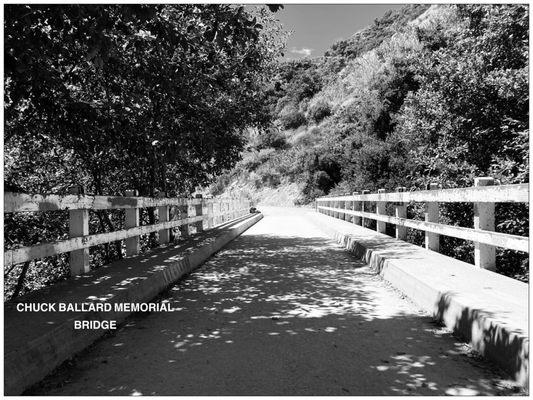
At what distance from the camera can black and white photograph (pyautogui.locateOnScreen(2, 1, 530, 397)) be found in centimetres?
375

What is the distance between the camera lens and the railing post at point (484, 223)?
633cm

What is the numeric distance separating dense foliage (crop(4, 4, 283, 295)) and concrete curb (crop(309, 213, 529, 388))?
369cm

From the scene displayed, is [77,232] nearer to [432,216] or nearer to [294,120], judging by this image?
[432,216]

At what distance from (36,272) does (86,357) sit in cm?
1311

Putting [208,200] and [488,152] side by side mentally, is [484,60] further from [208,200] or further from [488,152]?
[208,200]

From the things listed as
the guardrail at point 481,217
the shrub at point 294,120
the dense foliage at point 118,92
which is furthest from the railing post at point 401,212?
the shrub at point 294,120

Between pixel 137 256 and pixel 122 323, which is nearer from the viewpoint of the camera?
pixel 122 323

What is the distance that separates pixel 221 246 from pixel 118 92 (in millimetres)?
4937

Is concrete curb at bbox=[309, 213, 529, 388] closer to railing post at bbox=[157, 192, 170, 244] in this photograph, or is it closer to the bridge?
the bridge

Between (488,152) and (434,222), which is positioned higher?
(488,152)

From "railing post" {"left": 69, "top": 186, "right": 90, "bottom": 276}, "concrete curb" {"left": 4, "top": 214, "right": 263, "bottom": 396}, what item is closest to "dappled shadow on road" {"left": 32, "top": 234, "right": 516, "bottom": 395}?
"concrete curb" {"left": 4, "top": 214, "right": 263, "bottom": 396}

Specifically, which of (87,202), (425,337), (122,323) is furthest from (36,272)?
→ (425,337)

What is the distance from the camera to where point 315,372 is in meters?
3.73

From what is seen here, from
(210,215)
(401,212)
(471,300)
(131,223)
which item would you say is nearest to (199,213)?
(210,215)
